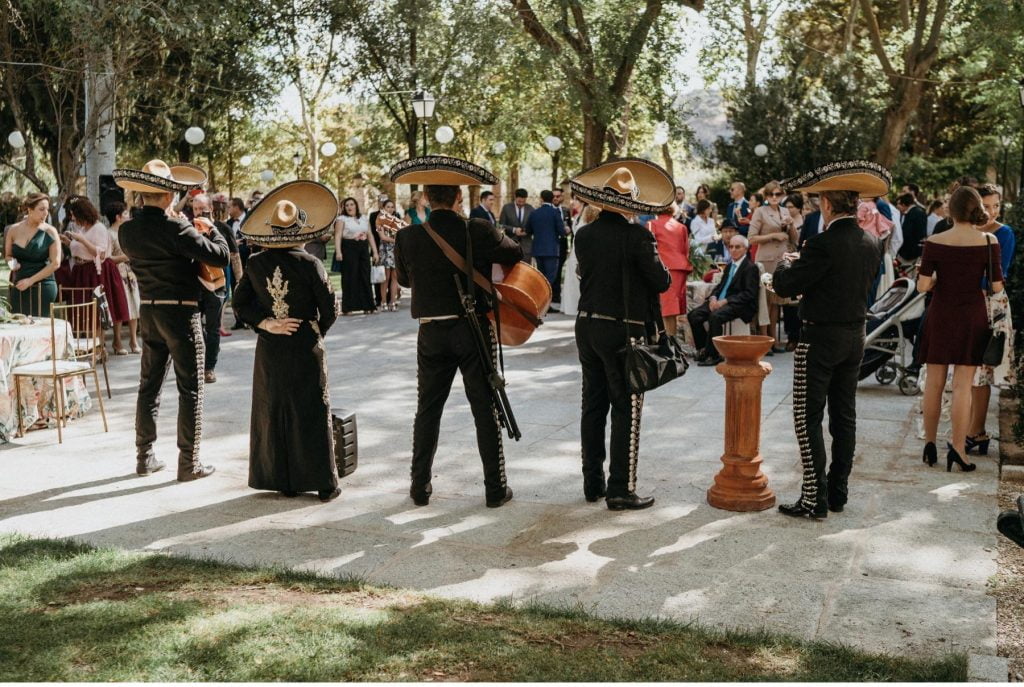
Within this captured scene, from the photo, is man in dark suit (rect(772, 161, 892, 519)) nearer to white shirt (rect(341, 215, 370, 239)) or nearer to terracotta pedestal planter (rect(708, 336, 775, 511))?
terracotta pedestal planter (rect(708, 336, 775, 511))

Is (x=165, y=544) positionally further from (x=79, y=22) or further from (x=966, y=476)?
(x=79, y=22)

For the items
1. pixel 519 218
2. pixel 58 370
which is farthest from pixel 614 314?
pixel 519 218

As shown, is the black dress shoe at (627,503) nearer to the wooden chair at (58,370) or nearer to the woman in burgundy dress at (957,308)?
the woman in burgundy dress at (957,308)

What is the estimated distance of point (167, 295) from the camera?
7039 millimetres

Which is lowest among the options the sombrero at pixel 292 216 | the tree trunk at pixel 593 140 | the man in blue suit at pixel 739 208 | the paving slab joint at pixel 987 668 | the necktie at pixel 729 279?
the paving slab joint at pixel 987 668

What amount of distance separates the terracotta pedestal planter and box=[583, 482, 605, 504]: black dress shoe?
2.23 feet

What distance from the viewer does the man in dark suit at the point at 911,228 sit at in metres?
14.5

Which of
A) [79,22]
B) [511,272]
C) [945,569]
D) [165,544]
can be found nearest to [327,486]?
[165,544]

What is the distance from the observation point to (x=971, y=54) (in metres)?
26.1

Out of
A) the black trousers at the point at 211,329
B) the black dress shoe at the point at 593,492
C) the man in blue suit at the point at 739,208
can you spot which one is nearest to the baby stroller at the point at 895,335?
the black dress shoe at the point at 593,492

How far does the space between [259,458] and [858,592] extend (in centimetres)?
358

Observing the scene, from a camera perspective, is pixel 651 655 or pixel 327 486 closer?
pixel 651 655

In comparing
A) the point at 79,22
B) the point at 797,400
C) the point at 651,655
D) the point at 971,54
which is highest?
the point at 971,54

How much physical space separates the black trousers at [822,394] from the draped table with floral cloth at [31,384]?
5888 millimetres
